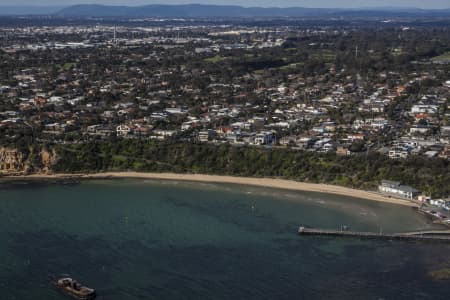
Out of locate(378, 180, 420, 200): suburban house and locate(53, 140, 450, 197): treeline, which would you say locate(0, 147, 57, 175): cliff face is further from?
locate(378, 180, 420, 200): suburban house

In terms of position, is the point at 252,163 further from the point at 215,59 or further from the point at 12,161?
the point at 215,59

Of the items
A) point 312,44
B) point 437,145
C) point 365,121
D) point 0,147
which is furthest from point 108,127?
point 312,44

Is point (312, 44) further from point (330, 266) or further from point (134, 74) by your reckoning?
point (330, 266)

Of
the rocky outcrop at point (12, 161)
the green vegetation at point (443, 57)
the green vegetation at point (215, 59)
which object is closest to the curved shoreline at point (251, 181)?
the rocky outcrop at point (12, 161)

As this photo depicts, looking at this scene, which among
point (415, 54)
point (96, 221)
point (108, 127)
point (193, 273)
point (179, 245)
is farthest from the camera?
point (415, 54)

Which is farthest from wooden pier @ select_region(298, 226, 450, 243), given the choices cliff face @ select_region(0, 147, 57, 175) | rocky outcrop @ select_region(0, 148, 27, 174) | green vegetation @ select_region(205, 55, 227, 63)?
green vegetation @ select_region(205, 55, 227, 63)
